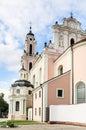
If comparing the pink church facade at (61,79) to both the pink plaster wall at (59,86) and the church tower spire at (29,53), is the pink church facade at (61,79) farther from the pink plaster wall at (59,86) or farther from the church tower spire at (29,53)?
the church tower spire at (29,53)

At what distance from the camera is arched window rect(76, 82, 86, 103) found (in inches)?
1287

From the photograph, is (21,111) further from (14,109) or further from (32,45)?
(32,45)

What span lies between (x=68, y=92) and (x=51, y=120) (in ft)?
16.7

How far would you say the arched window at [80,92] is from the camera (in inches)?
1287

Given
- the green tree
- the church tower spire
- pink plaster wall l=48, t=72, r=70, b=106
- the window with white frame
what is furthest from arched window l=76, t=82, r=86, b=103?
the green tree

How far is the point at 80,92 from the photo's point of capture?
33.2 metres

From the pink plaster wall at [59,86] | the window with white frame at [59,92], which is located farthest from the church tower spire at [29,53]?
the window with white frame at [59,92]

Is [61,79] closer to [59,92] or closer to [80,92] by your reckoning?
[59,92]

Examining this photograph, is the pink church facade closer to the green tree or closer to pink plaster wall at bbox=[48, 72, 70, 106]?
pink plaster wall at bbox=[48, 72, 70, 106]

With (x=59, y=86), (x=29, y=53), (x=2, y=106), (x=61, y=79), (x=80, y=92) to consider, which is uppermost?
(x=29, y=53)

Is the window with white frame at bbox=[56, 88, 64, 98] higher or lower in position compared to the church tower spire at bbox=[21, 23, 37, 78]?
lower

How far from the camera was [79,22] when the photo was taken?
5225 centimetres

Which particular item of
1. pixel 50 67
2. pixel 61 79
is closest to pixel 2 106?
pixel 50 67

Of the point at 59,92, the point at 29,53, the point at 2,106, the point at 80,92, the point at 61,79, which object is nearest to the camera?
the point at 80,92
